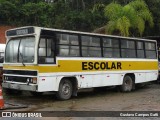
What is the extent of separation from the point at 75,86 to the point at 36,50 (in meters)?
2.58

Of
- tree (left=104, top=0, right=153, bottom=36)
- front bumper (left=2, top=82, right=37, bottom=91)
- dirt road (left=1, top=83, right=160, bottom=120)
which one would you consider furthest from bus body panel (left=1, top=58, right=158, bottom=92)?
tree (left=104, top=0, right=153, bottom=36)

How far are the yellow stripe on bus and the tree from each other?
240 inches

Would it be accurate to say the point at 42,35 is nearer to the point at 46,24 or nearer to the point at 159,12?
the point at 159,12

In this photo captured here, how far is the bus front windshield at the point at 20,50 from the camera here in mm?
13680

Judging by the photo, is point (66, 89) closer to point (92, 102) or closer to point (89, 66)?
point (92, 102)

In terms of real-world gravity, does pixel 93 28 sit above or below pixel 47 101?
above

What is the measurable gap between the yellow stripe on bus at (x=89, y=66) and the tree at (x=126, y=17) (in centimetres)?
609

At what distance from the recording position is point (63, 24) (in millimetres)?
33125

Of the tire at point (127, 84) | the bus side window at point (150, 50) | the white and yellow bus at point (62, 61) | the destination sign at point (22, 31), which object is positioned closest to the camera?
the white and yellow bus at point (62, 61)

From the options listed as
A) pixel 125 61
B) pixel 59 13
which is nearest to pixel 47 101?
pixel 125 61

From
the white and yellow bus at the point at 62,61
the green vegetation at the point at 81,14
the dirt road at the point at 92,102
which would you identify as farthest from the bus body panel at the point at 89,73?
the green vegetation at the point at 81,14

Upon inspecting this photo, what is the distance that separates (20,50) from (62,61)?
Result: 1.67m

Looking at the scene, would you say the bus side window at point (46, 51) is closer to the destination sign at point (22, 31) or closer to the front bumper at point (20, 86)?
the destination sign at point (22, 31)

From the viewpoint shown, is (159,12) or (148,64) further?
(159,12)
